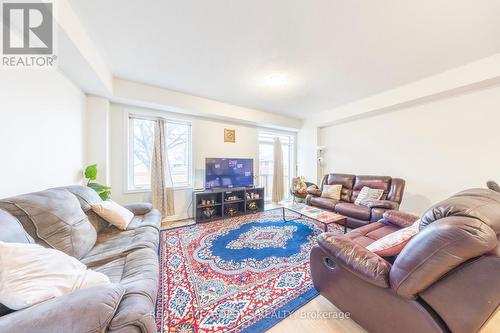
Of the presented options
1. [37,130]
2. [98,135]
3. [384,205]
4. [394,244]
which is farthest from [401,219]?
[98,135]

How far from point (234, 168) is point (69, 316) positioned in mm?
3505

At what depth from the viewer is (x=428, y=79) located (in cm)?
275

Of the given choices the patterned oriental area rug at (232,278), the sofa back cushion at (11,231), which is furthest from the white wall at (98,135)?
the sofa back cushion at (11,231)

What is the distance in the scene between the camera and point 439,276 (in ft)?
2.78

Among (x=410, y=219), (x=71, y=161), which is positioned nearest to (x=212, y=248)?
(x=71, y=161)

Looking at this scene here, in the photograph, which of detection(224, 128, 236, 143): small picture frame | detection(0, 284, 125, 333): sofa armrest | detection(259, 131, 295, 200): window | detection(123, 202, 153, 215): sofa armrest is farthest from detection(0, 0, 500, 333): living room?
detection(259, 131, 295, 200): window

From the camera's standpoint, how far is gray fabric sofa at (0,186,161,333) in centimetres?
65

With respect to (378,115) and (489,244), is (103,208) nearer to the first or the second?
(489,244)

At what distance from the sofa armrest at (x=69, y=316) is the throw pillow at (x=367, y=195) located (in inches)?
138

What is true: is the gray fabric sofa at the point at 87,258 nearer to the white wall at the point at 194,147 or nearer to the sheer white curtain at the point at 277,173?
the white wall at the point at 194,147

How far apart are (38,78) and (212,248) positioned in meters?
2.64

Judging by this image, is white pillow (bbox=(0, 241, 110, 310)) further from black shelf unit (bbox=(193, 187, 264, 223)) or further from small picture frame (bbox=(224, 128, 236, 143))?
small picture frame (bbox=(224, 128, 236, 143))

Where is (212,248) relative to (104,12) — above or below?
below

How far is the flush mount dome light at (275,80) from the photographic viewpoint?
2.77 metres
